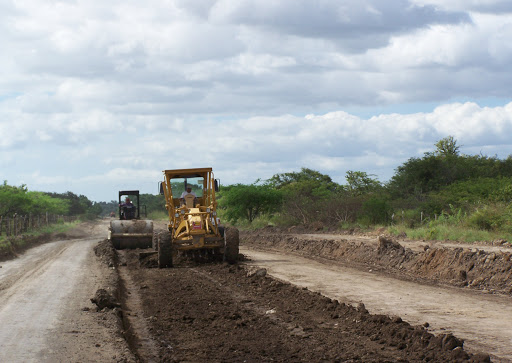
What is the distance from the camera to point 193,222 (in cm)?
1833

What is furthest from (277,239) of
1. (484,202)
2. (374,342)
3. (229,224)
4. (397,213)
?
(374,342)

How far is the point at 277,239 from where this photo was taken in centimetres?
2936

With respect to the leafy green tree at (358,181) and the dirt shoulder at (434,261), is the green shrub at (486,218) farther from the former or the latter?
the leafy green tree at (358,181)

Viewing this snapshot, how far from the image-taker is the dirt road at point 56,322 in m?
7.75

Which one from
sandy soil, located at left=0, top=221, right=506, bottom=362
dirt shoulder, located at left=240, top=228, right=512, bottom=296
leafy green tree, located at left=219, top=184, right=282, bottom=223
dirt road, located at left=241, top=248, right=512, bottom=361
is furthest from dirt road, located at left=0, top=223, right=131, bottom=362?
leafy green tree, located at left=219, top=184, right=282, bottom=223

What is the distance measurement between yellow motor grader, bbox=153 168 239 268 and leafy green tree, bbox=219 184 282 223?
2208cm

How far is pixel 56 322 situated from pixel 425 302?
6.66 m

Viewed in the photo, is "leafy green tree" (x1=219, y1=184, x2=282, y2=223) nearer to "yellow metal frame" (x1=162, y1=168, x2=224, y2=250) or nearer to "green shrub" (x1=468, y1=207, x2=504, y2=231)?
"green shrub" (x1=468, y1=207, x2=504, y2=231)

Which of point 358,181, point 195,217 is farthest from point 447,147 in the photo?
point 195,217

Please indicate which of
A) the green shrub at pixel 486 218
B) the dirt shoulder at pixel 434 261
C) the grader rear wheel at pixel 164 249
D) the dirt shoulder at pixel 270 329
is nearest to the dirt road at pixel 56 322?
the dirt shoulder at pixel 270 329

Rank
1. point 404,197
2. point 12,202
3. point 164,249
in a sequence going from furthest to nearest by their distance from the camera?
point 12,202, point 404,197, point 164,249

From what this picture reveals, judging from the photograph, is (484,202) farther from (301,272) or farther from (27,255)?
(27,255)

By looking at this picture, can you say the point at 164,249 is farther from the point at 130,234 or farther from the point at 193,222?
the point at 130,234

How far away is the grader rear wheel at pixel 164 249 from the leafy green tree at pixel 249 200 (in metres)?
24.1
